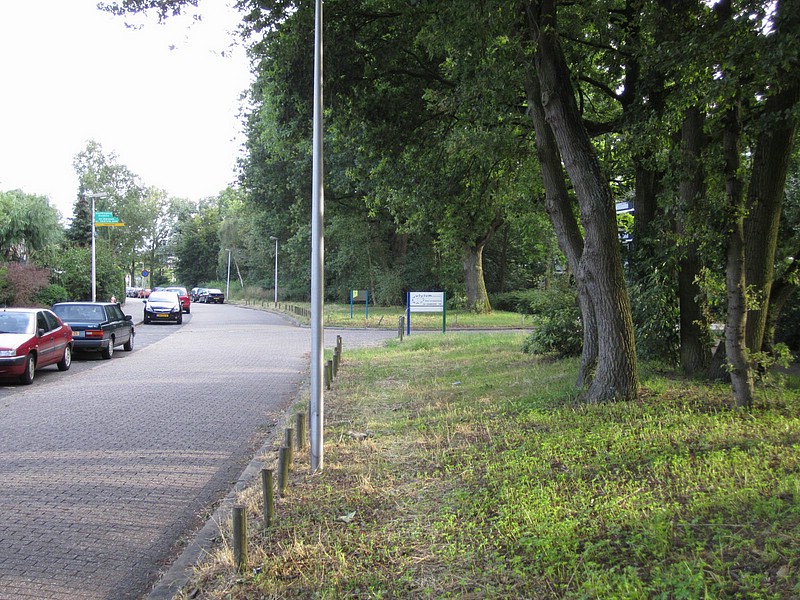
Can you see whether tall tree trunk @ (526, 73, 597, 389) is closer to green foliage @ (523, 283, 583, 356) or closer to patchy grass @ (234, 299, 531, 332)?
green foliage @ (523, 283, 583, 356)

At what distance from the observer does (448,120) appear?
12961mm

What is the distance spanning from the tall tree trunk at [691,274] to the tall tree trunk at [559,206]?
1.38 metres

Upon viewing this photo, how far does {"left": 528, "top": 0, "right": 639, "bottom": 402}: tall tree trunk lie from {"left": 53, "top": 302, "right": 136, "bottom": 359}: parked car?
13.8m

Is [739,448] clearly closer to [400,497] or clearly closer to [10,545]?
[400,497]

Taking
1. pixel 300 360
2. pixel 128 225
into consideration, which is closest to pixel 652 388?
pixel 300 360

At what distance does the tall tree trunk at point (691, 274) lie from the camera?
8469 mm

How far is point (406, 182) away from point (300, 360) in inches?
237

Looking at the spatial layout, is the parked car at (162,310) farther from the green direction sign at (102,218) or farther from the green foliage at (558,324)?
the green foliage at (558,324)

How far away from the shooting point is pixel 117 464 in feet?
22.7

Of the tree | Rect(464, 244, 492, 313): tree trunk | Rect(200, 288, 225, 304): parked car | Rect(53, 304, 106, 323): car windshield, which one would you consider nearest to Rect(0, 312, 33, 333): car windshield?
Rect(53, 304, 106, 323): car windshield

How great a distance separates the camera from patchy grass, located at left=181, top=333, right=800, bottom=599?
3.63 meters

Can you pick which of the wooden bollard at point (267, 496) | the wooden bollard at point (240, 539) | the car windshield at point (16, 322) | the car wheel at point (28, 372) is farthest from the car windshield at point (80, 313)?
the wooden bollard at point (240, 539)

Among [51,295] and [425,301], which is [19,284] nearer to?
[51,295]

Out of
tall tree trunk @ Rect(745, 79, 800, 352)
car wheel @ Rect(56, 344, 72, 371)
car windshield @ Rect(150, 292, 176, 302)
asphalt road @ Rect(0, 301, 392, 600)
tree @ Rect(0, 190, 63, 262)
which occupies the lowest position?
asphalt road @ Rect(0, 301, 392, 600)
